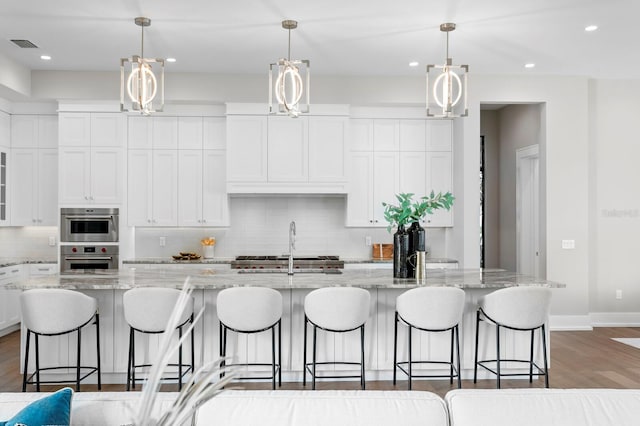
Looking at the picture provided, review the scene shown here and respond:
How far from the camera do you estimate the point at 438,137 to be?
6.43 m

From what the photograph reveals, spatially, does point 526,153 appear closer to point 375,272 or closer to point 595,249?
point 595,249

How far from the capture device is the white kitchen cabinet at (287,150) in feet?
20.3

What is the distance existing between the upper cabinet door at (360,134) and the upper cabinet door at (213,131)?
156 centimetres

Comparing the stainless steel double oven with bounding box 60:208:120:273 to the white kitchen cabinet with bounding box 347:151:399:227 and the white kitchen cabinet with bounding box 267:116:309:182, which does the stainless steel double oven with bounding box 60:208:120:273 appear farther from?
the white kitchen cabinet with bounding box 347:151:399:227

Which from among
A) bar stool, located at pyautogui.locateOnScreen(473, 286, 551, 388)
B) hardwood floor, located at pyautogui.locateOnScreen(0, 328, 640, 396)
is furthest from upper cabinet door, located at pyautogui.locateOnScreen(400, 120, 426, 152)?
bar stool, located at pyautogui.locateOnScreen(473, 286, 551, 388)

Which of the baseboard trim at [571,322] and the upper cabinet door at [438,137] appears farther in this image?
the upper cabinet door at [438,137]

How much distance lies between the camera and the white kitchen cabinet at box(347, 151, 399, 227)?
6.36 m

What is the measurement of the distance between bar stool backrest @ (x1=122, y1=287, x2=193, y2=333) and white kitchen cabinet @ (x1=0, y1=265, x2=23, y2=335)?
284cm

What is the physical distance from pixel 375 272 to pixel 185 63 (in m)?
3.17

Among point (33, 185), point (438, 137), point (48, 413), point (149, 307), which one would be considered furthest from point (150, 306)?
point (438, 137)

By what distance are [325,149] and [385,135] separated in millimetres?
800

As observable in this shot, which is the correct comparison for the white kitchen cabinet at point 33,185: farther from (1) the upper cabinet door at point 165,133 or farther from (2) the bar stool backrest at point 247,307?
(2) the bar stool backrest at point 247,307

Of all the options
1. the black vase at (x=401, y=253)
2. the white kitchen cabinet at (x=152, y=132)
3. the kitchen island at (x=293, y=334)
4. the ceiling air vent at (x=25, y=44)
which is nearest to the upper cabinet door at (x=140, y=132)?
the white kitchen cabinet at (x=152, y=132)

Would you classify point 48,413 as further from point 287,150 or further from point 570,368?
point 287,150
